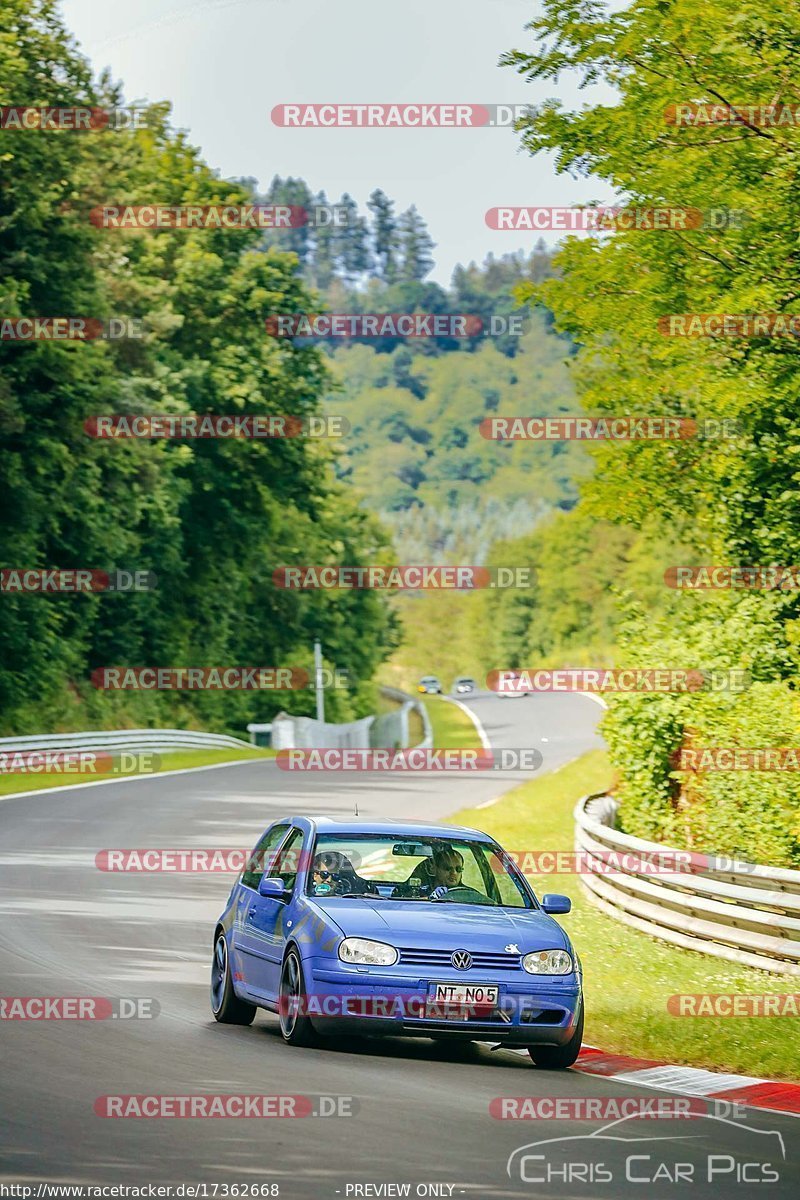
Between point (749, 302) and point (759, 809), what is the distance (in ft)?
17.5

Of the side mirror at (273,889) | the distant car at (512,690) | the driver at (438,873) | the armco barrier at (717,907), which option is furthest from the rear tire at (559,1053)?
the distant car at (512,690)

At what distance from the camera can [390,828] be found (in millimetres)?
12422

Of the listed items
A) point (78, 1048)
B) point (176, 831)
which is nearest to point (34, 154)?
point (176, 831)

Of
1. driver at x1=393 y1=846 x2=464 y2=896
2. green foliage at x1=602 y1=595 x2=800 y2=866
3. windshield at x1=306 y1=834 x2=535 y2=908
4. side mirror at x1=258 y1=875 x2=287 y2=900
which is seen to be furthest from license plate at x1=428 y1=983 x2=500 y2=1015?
green foliage at x1=602 y1=595 x2=800 y2=866

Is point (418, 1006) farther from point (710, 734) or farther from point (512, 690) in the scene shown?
point (512, 690)

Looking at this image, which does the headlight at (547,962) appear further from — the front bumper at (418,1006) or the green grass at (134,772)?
the green grass at (134,772)

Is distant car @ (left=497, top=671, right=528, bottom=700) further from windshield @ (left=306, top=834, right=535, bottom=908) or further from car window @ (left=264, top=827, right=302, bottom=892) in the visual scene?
windshield @ (left=306, top=834, right=535, bottom=908)

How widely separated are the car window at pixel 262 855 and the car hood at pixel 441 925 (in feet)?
4.46

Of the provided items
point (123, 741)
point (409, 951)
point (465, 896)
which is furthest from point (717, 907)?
point (123, 741)

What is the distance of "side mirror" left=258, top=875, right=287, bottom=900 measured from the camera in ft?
39.1

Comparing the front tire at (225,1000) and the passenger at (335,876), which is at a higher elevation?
the passenger at (335,876)

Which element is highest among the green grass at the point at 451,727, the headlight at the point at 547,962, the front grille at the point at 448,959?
the front grille at the point at 448,959

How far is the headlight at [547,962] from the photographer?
11.2 m

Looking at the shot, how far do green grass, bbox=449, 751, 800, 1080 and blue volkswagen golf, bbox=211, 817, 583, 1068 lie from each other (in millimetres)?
1127
